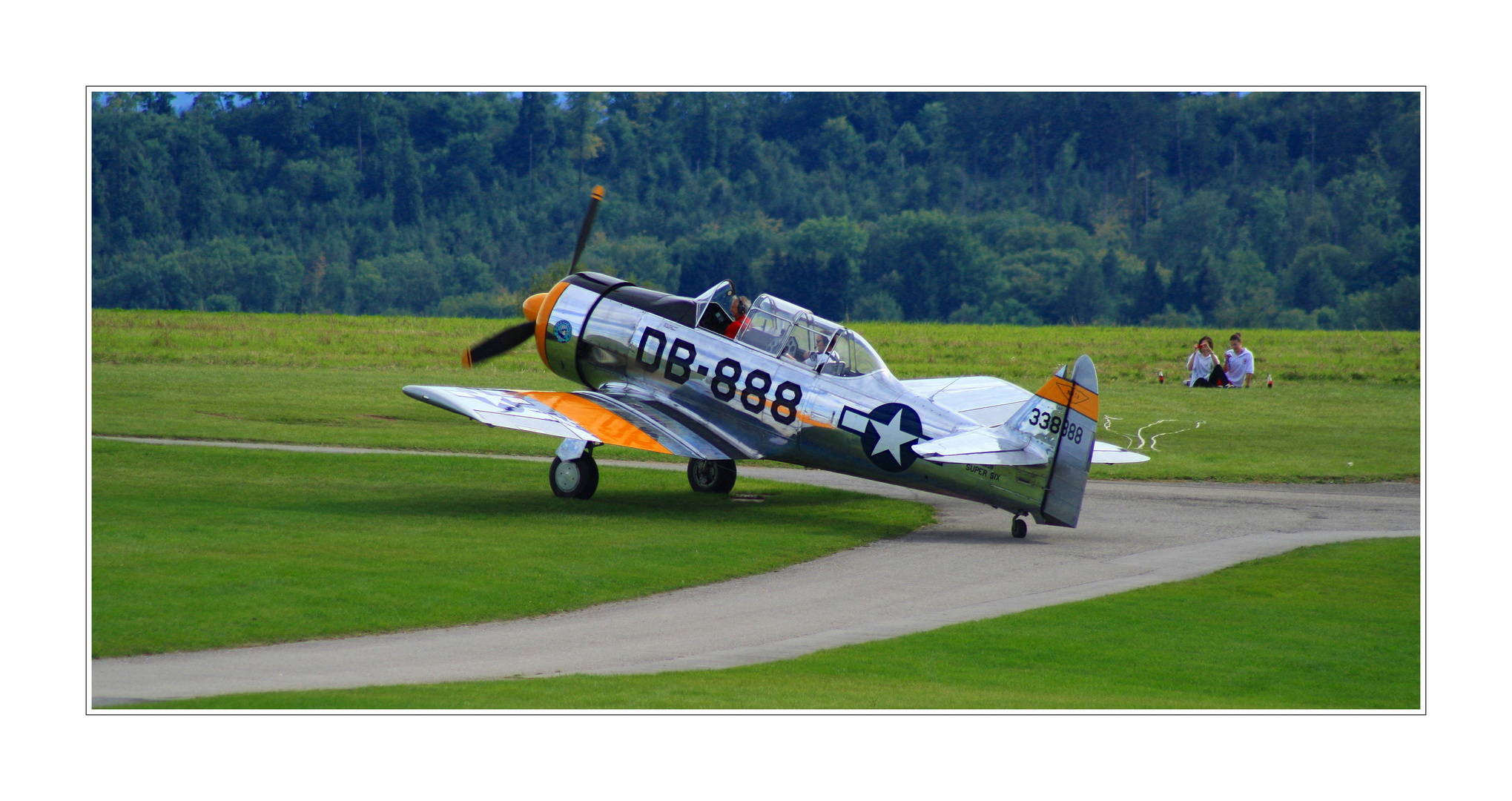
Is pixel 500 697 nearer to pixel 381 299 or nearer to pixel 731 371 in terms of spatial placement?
pixel 731 371

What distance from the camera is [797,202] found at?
11275 cm

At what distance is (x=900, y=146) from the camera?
4552 inches

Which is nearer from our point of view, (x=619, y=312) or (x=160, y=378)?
(x=619, y=312)

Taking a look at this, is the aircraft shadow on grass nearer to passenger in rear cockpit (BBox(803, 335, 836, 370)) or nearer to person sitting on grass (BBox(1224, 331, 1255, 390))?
passenger in rear cockpit (BBox(803, 335, 836, 370))

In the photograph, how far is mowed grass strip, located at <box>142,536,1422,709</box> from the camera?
10016 mm

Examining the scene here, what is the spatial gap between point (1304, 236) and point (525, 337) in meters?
92.4

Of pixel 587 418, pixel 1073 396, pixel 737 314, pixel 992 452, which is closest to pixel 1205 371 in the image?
pixel 737 314

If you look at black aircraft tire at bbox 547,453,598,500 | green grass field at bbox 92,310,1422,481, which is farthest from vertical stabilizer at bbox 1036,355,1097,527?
green grass field at bbox 92,310,1422,481

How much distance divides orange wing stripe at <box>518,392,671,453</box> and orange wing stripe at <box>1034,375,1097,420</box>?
18.1 ft

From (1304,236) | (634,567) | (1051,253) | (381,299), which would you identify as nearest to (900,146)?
(1051,253)

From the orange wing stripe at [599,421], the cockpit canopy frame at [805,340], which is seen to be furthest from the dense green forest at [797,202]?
the cockpit canopy frame at [805,340]

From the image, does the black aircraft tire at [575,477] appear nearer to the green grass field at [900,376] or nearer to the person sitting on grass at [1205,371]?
the green grass field at [900,376]

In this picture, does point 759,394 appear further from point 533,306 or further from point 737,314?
point 533,306

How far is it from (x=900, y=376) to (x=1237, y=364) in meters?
10.3
